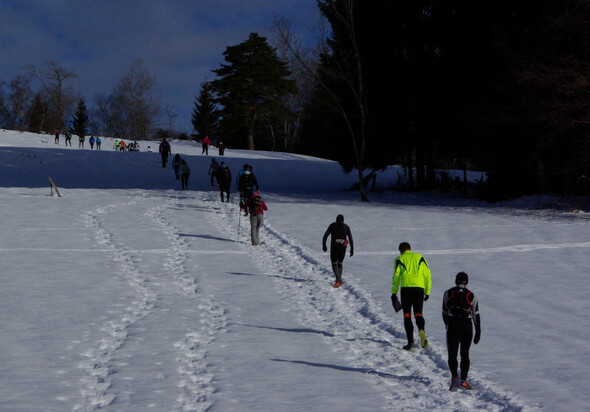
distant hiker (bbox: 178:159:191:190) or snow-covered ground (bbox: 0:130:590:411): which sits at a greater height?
distant hiker (bbox: 178:159:191:190)

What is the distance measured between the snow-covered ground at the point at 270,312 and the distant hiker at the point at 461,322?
0.88ft

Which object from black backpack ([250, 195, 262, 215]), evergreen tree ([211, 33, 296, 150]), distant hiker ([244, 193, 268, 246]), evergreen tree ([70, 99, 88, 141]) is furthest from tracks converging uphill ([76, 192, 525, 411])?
evergreen tree ([70, 99, 88, 141])

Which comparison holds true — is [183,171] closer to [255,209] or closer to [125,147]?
[255,209]

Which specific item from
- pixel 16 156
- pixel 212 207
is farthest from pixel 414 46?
pixel 16 156

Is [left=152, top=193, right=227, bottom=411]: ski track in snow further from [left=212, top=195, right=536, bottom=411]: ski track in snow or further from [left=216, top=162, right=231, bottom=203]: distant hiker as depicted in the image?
[left=216, top=162, right=231, bottom=203]: distant hiker

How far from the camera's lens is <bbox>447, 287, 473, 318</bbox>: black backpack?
7867 mm

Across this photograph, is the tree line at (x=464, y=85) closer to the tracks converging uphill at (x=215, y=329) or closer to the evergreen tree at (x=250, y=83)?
the tracks converging uphill at (x=215, y=329)

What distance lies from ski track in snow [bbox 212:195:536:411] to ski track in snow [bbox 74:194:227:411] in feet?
4.75

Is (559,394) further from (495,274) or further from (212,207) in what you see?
(212,207)

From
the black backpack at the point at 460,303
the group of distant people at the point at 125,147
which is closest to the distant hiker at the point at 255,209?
the black backpack at the point at 460,303

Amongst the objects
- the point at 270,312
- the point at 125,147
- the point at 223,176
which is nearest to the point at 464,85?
the point at 223,176

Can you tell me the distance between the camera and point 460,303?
7.88 m

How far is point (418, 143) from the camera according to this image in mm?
34562

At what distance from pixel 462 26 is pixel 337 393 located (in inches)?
1100
